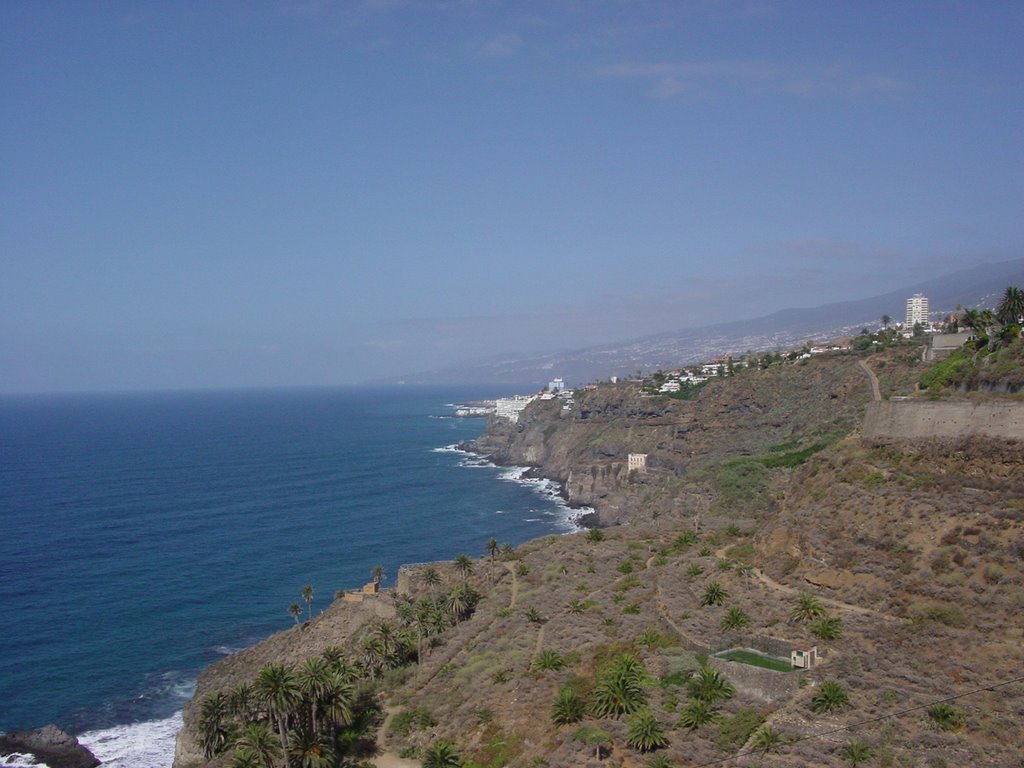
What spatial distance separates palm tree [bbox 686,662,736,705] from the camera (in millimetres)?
30281

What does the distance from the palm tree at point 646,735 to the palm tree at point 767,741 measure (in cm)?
342

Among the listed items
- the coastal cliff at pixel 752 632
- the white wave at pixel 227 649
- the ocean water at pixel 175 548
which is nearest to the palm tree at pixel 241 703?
the coastal cliff at pixel 752 632

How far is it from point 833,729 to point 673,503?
61148 millimetres

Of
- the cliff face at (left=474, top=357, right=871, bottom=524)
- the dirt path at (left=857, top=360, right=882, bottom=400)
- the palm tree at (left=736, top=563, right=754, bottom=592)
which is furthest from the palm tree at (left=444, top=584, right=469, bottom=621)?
the cliff face at (left=474, top=357, right=871, bottom=524)

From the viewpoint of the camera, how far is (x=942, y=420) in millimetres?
41188

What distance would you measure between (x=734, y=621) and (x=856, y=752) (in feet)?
38.0

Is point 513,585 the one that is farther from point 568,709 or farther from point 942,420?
point 942,420

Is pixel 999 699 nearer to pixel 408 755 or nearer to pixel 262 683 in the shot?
pixel 408 755

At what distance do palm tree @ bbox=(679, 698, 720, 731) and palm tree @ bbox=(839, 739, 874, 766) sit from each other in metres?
5.16

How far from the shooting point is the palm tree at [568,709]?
31641 mm

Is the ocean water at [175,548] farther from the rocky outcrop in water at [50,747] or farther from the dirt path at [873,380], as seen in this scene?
the dirt path at [873,380]

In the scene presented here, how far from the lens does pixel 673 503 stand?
87.1 metres

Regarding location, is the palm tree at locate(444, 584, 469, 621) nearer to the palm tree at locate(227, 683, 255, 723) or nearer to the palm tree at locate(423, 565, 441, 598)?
the palm tree at locate(423, 565, 441, 598)

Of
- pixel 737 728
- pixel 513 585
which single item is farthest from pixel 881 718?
pixel 513 585
